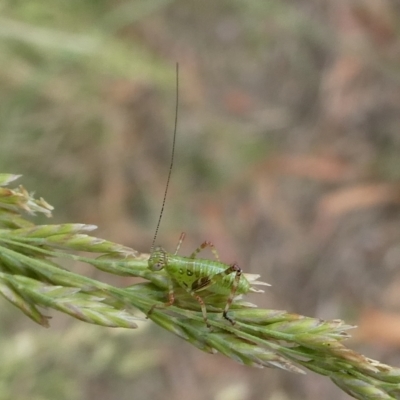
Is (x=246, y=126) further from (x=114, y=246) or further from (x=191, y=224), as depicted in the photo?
(x=114, y=246)

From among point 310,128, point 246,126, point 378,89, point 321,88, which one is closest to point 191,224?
point 246,126

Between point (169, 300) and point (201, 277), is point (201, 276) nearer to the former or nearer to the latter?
point (201, 277)

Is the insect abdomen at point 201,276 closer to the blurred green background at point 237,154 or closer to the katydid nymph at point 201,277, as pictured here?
the katydid nymph at point 201,277

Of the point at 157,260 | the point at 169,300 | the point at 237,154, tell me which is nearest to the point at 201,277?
the point at 157,260

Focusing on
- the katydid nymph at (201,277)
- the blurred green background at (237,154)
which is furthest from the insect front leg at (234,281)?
the blurred green background at (237,154)

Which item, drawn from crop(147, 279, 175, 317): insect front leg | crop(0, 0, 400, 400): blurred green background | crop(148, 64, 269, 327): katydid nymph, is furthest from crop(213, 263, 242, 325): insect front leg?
crop(0, 0, 400, 400): blurred green background

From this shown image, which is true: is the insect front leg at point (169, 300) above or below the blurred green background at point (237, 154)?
below

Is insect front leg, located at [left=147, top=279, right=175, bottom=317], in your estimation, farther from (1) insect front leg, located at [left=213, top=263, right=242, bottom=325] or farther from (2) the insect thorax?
(1) insect front leg, located at [left=213, top=263, right=242, bottom=325]

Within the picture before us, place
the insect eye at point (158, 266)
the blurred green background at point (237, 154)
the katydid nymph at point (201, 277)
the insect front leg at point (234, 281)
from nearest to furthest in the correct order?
the insect front leg at point (234, 281), the katydid nymph at point (201, 277), the insect eye at point (158, 266), the blurred green background at point (237, 154)
